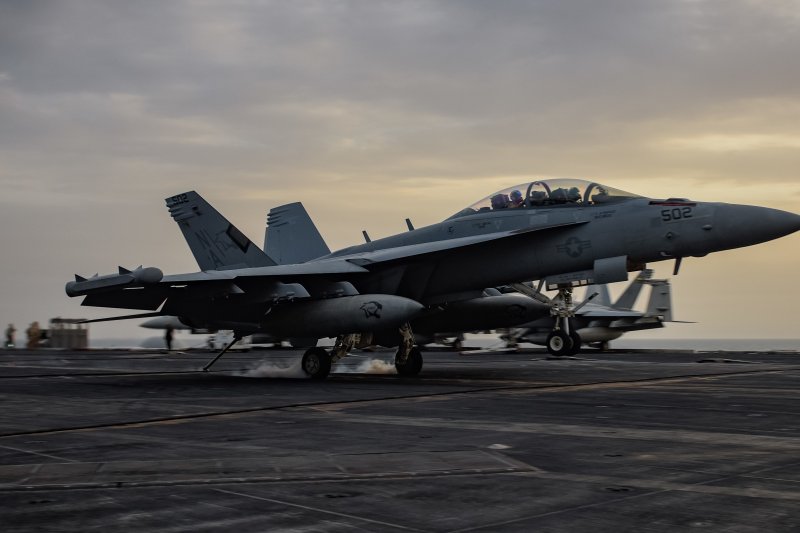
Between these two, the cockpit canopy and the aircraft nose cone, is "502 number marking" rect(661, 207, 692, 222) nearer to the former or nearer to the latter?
the aircraft nose cone

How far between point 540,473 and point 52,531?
3714mm

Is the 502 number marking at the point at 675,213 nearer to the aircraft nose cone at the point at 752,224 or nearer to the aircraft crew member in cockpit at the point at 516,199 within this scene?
the aircraft nose cone at the point at 752,224

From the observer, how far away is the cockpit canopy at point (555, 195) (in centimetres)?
1833

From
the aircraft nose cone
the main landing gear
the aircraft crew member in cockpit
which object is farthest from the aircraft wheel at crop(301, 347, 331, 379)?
the aircraft nose cone

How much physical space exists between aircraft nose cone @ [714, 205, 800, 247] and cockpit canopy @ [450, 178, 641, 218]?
2.04 metres

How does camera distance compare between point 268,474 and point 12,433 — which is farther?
point 12,433

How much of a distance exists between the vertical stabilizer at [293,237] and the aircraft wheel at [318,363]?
631 centimetres

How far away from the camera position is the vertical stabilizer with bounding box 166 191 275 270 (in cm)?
2286

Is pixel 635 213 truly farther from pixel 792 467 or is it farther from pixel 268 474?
pixel 268 474

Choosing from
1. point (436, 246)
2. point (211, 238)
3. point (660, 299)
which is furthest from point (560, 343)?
point (660, 299)

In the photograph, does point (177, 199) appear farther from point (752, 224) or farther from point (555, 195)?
point (752, 224)

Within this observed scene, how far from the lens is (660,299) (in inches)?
1746

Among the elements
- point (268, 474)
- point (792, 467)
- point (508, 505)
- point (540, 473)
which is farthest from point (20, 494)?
point (792, 467)

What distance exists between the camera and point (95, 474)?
717 centimetres
